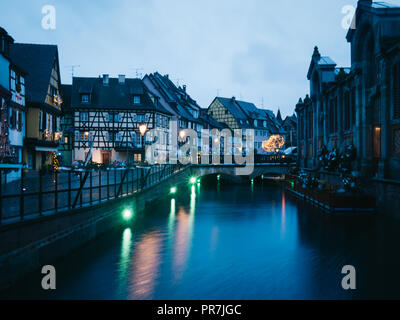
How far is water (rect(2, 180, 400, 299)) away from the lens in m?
12.1

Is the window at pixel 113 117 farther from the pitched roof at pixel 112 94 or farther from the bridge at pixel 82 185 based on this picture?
the bridge at pixel 82 185

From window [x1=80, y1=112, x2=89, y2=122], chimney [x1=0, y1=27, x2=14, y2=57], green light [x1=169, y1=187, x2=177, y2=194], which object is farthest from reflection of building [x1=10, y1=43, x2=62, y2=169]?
green light [x1=169, y1=187, x2=177, y2=194]

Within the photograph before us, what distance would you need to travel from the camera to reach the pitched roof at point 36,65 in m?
32.5

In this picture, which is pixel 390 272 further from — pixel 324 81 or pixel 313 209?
pixel 324 81

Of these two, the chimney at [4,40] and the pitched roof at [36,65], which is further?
the pitched roof at [36,65]

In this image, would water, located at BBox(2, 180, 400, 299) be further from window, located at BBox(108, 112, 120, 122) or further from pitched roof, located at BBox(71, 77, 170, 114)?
pitched roof, located at BBox(71, 77, 170, 114)

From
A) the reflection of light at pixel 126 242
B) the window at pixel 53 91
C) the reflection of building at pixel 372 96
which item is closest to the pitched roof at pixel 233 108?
the reflection of building at pixel 372 96

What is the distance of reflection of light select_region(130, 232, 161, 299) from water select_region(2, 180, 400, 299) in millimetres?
35

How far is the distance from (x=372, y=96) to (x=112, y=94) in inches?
1398

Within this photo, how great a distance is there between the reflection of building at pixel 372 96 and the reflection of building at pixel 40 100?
26.5m

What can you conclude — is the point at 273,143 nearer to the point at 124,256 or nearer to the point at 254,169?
the point at 254,169

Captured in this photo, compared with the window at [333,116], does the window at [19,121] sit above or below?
below

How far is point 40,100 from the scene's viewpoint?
31.9m

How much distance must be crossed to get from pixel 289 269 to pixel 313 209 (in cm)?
1616
